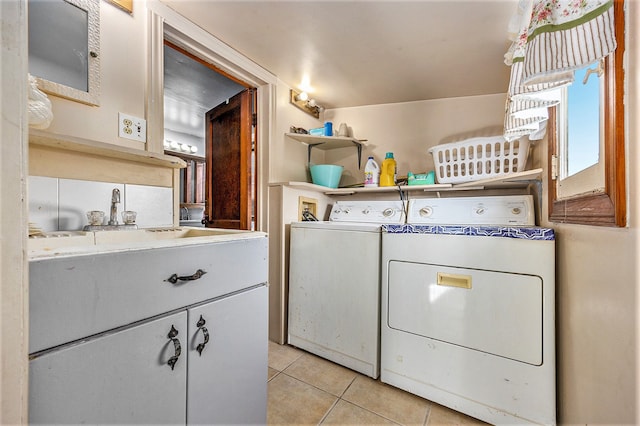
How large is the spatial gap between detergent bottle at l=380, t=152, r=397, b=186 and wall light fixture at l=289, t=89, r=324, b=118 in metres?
0.84

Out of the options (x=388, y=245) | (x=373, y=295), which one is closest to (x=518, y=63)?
(x=388, y=245)

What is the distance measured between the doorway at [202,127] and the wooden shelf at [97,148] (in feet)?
2.54

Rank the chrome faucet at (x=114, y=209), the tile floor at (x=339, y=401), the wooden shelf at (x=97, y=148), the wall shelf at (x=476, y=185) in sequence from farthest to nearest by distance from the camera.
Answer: the wall shelf at (x=476, y=185), the tile floor at (x=339, y=401), the chrome faucet at (x=114, y=209), the wooden shelf at (x=97, y=148)

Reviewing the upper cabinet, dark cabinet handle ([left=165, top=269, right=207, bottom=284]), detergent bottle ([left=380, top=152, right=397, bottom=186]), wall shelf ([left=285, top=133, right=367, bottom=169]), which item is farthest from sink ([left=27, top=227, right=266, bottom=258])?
detergent bottle ([left=380, top=152, right=397, bottom=186])

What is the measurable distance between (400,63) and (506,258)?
1413mm

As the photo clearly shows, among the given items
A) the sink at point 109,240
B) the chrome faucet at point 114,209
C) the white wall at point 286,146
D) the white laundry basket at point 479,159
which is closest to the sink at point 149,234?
the sink at point 109,240

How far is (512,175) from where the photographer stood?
154 cm

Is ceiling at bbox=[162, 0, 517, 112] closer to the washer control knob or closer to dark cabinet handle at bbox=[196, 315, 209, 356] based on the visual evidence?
the washer control knob

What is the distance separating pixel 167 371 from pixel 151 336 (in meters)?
0.13

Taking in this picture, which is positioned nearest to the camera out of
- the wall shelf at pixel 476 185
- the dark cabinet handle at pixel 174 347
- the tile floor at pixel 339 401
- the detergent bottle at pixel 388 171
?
the dark cabinet handle at pixel 174 347

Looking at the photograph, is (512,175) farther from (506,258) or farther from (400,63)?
(400,63)

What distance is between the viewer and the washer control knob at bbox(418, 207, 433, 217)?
1.99 metres

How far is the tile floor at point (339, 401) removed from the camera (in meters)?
1.35

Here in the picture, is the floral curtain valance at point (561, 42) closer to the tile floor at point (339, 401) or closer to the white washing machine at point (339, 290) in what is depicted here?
the white washing machine at point (339, 290)
